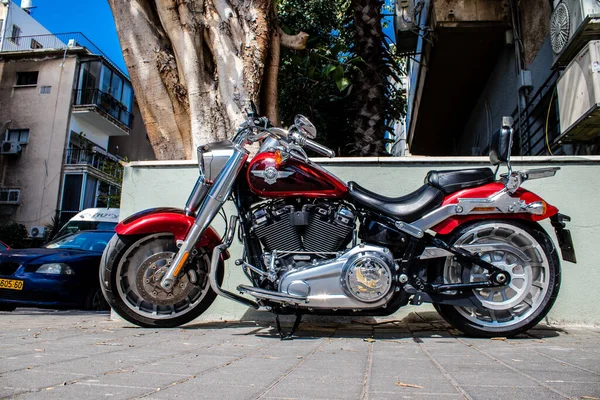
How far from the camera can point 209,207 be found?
3709 mm

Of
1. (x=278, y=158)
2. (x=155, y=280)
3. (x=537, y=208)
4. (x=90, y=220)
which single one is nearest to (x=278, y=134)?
(x=278, y=158)

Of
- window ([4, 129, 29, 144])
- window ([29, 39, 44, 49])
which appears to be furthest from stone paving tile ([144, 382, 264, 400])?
window ([29, 39, 44, 49])

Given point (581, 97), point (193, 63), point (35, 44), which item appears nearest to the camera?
point (193, 63)

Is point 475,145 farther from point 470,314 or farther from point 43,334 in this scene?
point 43,334

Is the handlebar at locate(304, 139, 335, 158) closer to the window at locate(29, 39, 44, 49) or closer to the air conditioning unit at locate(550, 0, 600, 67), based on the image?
the air conditioning unit at locate(550, 0, 600, 67)

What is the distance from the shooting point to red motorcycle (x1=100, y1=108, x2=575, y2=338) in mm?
3488

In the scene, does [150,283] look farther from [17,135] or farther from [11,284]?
[17,135]

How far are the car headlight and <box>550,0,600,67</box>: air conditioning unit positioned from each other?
22.5ft

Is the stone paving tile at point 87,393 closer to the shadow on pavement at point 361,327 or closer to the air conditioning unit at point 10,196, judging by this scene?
the shadow on pavement at point 361,327

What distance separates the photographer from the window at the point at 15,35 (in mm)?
31828

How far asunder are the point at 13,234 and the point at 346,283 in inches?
1009

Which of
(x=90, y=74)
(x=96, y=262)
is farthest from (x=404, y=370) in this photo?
(x=90, y=74)

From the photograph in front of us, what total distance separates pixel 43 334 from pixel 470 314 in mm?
2861

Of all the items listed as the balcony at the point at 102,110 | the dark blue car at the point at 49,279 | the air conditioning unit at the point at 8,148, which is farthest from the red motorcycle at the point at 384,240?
the air conditioning unit at the point at 8,148
